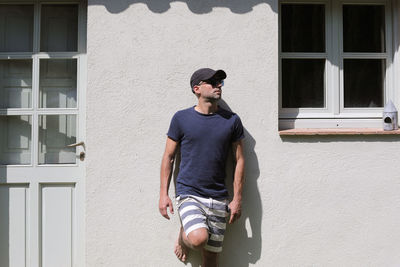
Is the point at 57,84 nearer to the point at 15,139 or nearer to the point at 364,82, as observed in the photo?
the point at 15,139

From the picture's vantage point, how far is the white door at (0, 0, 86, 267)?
3961 mm

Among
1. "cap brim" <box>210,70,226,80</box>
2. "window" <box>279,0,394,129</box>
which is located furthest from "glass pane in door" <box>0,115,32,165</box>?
"window" <box>279,0,394,129</box>

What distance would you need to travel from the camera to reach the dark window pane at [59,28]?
13.3ft

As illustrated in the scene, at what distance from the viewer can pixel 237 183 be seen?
349 centimetres

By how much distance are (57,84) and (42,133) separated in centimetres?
46

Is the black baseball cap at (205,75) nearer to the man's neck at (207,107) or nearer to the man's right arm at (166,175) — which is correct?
the man's neck at (207,107)

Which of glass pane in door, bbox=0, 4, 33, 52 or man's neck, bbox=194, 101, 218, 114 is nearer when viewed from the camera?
man's neck, bbox=194, 101, 218, 114

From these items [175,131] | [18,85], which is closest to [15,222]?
[18,85]

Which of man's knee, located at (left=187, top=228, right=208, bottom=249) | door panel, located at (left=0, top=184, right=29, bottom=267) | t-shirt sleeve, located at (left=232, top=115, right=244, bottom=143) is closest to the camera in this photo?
man's knee, located at (left=187, top=228, right=208, bottom=249)

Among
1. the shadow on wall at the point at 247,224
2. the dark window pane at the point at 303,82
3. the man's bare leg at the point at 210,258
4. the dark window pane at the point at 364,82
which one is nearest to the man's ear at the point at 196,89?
the shadow on wall at the point at 247,224

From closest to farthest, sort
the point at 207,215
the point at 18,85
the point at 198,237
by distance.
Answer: the point at 198,237
the point at 207,215
the point at 18,85

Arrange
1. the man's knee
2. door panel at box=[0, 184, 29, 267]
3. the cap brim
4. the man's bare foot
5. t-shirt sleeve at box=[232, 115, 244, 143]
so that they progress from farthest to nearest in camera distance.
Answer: door panel at box=[0, 184, 29, 267]
the man's bare foot
t-shirt sleeve at box=[232, 115, 244, 143]
the cap brim
the man's knee

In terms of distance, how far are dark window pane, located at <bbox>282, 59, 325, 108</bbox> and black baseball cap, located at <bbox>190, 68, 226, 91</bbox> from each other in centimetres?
82

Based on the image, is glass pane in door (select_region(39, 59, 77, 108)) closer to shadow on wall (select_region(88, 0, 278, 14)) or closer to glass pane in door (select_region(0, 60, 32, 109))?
glass pane in door (select_region(0, 60, 32, 109))
